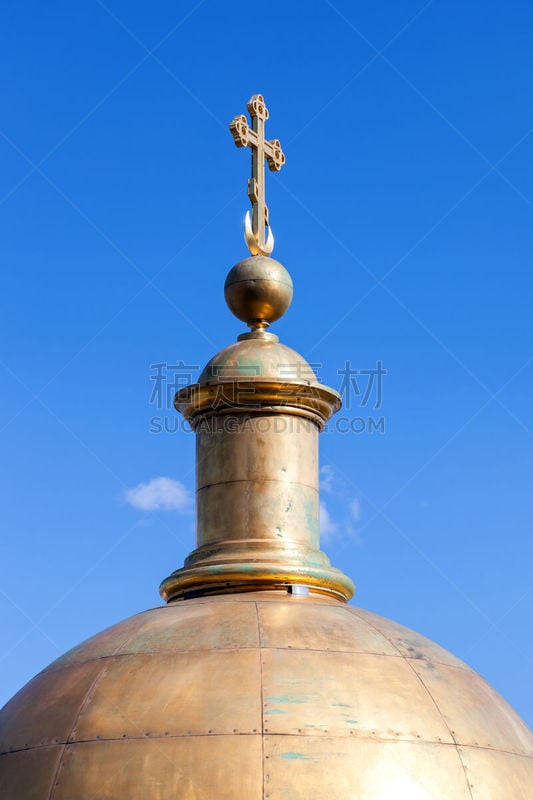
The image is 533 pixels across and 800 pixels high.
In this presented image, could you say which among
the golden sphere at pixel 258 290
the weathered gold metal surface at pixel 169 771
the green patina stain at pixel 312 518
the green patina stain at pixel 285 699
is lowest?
the weathered gold metal surface at pixel 169 771

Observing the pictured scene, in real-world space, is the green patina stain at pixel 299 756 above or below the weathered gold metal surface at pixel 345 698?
below

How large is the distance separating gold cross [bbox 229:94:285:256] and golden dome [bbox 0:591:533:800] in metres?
4.20

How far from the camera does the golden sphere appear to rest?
13586 millimetres

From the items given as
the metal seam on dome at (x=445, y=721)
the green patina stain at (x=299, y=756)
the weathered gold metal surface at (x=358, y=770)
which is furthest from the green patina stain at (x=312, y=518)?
the green patina stain at (x=299, y=756)

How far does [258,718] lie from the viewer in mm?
9828

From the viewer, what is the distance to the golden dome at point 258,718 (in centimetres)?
965

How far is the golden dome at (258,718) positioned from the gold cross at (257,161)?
165 inches

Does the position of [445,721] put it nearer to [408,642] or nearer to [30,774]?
[408,642]

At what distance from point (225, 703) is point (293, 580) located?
225cm

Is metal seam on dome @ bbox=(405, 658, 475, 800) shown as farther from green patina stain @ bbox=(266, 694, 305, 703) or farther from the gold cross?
the gold cross

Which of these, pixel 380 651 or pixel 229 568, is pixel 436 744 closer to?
pixel 380 651

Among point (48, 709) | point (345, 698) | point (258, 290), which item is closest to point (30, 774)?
point (48, 709)

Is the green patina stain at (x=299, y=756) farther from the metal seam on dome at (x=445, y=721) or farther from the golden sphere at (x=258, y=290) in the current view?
the golden sphere at (x=258, y=290)

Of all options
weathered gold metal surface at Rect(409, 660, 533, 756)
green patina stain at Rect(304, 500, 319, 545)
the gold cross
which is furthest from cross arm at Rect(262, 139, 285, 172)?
weathered gold metal surface at Rect(409, 660, 533, 756)
